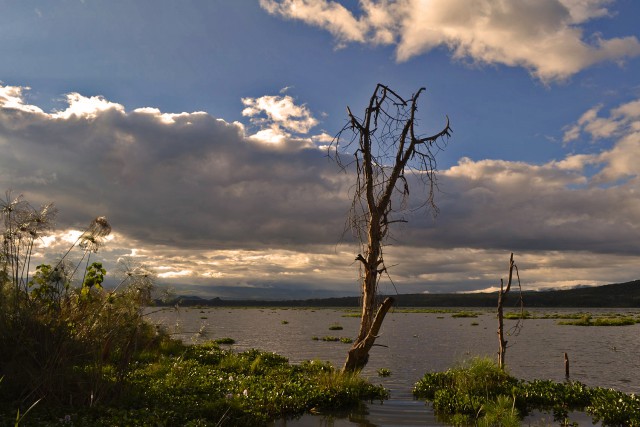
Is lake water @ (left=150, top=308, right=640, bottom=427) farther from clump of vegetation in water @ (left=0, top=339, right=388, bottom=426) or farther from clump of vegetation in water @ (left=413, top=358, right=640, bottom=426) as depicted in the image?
clump of vegetation in water @ (left=0, top=339, right=388, bottom=426)

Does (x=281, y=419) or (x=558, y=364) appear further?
(x=558, y=364)

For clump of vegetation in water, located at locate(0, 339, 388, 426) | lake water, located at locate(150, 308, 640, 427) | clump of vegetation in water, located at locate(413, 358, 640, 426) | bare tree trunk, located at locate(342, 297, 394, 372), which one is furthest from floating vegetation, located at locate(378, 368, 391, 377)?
bare tree trunk, located at locate(342, 297, 394, 372)

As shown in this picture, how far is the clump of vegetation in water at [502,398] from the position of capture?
1475 cm

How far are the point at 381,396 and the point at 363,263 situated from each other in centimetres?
502

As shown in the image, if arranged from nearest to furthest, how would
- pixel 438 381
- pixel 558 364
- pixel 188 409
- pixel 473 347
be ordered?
pixel 188 409 → pixel 438 381 → pixel 558 364 → pixel 473 347

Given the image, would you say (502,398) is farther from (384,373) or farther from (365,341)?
(384,373)

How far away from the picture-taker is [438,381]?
65.3 ft

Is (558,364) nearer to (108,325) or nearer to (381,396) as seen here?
(381,396)

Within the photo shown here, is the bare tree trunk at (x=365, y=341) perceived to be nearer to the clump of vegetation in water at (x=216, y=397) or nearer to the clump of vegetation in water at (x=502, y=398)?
the clump of vegetation in water at (x=216, y=397)

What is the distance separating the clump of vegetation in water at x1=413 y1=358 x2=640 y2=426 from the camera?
48.4ft

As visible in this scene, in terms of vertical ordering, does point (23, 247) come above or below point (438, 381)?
above

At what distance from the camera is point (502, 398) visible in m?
15.8

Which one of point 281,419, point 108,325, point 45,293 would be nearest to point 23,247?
point 45,293

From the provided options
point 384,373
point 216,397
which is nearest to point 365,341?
point 216,397
